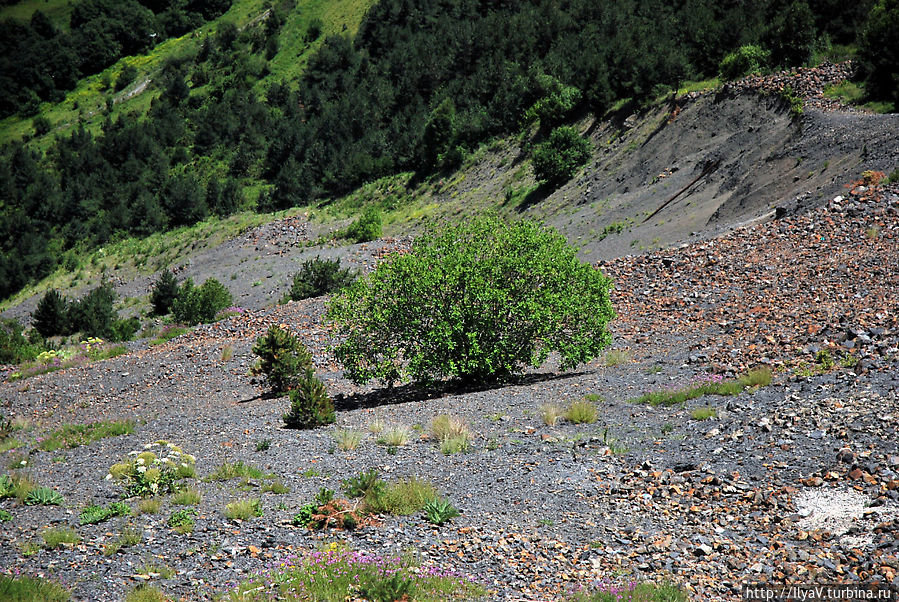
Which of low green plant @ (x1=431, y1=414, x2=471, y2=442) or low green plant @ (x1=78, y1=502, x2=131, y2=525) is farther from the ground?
low green plant @ (x1=78, y1=502, x2=131, y2=525)

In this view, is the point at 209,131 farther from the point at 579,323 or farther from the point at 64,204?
the point at 579,323

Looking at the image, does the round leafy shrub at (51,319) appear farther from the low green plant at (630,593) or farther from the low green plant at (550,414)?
the low green plant at (630,593)

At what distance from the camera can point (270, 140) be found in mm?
76000

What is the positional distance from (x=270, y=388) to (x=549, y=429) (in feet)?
29.5

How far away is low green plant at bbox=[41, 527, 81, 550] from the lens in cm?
723

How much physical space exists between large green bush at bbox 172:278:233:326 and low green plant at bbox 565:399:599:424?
20.7m

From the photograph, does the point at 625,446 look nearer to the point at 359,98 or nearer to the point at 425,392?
the point at 425,392

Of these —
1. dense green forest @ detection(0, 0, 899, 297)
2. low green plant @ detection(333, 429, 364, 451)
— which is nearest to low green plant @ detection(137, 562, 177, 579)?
low green plant @ detection(333, 429, 364, 451)

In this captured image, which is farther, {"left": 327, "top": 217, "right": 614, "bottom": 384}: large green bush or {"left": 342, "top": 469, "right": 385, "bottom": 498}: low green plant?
{"left": 327, "top": 217, "right": 614, "bottom": 384}: large green bush

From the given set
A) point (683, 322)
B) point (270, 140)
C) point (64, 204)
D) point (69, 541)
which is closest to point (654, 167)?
point (683, 322)

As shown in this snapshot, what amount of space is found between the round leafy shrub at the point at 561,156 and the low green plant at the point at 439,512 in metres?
32.6

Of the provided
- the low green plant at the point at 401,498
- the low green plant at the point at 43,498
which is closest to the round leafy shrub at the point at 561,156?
the low green plant at the point at 401,498

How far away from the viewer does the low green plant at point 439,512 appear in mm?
7691

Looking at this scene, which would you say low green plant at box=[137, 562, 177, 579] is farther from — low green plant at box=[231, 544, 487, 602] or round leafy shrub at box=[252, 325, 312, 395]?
round leafy shrub at box=[252, 325, 312, 395]
